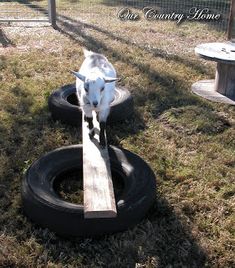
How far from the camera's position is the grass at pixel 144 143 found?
3.35m


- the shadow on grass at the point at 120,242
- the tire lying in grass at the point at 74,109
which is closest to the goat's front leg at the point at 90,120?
the tire lying in grass at the point at 74,109

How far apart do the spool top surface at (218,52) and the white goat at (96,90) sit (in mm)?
2152

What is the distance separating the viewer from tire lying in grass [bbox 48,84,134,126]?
207 inches

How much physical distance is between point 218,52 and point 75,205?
421 cm

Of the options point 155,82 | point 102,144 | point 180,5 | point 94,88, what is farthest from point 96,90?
point 180,5

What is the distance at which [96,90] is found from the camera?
4.13 m

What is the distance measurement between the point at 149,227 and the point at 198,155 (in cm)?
150

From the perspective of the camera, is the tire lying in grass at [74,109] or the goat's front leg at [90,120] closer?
the goat's front leg at [90,120]

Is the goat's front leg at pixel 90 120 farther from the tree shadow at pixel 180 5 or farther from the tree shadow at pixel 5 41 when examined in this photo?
the tree shadow at pixel 180 5

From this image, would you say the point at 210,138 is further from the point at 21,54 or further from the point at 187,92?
the point at 21,54

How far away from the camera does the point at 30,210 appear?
3549 millimetres

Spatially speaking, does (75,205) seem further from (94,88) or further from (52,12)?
(52,12)


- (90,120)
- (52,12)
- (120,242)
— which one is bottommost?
A: (120,242)

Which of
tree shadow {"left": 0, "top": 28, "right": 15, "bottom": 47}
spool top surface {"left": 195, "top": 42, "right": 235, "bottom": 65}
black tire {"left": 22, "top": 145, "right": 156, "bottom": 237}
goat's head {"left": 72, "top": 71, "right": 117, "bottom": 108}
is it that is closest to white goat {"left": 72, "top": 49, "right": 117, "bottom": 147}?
goat's head {"left": 72, "top": 71, "right": 117, "bottom": 108}
